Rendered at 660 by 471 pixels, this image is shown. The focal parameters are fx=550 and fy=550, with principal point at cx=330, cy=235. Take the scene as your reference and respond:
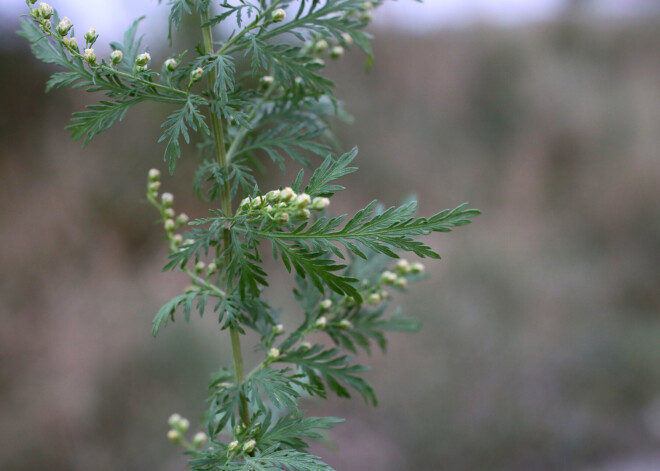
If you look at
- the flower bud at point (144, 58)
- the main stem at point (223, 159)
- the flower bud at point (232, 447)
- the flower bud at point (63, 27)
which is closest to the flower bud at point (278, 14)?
the main stem at point (223, 159)

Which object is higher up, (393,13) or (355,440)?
(393,13)

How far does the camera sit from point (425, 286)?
4633mm

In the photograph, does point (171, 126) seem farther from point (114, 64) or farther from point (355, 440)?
point (355, 440)

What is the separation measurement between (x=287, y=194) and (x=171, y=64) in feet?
1.02

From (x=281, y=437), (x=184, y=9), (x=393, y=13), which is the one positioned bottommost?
(x=281, y=437)

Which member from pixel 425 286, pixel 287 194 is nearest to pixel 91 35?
pixel 287 194

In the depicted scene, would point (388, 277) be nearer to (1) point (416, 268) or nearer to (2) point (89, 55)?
(1) point (416, 268)

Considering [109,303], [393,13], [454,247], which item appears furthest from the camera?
[393,13]

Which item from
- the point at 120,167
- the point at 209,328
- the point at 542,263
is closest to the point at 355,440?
the point at 209,328

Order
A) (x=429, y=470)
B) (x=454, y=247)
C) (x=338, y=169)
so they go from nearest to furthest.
→ (x=338, y=169), (x=429, y=470), (x=454, y=247)

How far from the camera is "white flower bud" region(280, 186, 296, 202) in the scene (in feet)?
2.50

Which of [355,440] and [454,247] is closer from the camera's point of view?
[355,440]

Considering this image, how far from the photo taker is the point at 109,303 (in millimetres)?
3912

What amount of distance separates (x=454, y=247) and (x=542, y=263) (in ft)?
2.68
